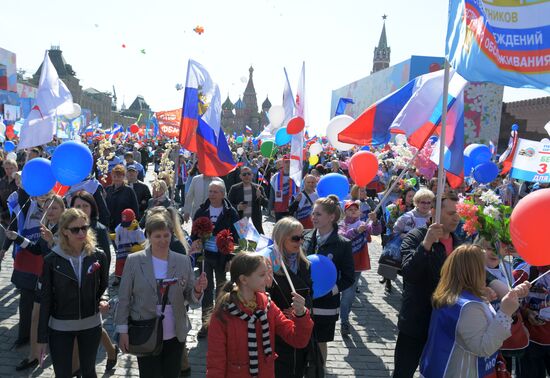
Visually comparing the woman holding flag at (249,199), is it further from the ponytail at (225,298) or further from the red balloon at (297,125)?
the ponytail at (225,298)

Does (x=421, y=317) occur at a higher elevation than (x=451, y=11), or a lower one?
lower

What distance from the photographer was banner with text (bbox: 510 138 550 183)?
10016mm

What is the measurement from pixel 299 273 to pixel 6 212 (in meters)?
5.81

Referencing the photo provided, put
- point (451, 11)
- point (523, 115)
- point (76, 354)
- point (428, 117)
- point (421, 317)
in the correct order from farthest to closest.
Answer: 1. point (523, 115)
2. point (428, 117)
3. point (76, 354)
4. point (421, 317)
5. point (451, 11)

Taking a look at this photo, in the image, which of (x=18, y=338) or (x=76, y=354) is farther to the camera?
(x=18, y=338)

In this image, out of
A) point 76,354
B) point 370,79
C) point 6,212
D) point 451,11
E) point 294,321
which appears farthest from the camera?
point 370,79

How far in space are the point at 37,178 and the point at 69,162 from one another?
426mm

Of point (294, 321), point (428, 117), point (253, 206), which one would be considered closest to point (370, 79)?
point (253, 206)

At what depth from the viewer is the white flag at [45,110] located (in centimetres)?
735

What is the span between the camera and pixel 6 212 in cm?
755

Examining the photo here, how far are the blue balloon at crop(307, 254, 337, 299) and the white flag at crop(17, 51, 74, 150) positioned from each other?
515cm

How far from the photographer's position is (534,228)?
3020 millimetres

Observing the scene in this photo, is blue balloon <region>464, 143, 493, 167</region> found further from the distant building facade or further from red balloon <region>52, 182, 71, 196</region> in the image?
the distant building facade

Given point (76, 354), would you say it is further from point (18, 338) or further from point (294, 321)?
point (294, 321)
